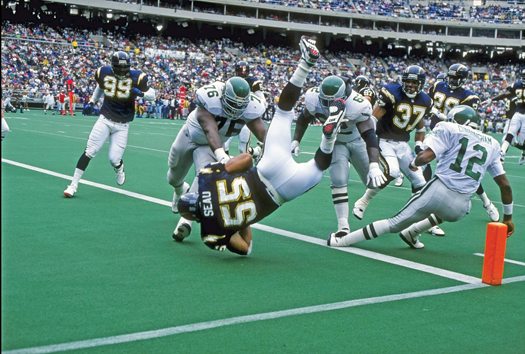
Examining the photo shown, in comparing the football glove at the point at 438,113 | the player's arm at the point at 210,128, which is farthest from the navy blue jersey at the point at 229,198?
the football glove at the point at 438,113

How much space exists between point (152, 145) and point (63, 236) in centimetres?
1245

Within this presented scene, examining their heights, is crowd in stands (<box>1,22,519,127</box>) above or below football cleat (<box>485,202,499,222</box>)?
above

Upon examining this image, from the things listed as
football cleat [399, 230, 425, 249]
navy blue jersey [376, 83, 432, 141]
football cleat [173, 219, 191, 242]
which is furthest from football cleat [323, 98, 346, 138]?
navy blue jersey [376, 83, 432, 141]

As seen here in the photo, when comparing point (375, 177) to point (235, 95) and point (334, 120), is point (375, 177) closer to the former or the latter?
point (334, 120)

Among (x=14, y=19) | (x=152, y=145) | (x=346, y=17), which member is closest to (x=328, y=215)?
(x=152, y=145)

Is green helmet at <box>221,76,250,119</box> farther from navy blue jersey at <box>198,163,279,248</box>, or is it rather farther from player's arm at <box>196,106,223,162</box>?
navy blue jersey at <box>198,163,279,248</box>

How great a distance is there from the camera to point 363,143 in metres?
6.99

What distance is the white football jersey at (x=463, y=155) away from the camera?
5.62 m

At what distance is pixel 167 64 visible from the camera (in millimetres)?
45969

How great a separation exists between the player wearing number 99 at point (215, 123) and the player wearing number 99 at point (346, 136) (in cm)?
72

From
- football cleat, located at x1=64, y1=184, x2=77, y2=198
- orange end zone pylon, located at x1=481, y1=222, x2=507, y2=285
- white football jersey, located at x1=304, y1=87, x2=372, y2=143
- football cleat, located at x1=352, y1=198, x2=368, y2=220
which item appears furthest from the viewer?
football cleat, located at x1=64, y1=184, x2=77, y2=198

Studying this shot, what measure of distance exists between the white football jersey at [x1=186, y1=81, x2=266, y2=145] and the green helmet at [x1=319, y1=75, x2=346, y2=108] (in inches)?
25.7

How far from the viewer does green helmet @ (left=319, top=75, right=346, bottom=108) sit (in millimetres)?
6223

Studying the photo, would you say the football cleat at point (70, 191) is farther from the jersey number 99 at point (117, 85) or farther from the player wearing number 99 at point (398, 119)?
the player wearing number 99 at point (398, 119)
